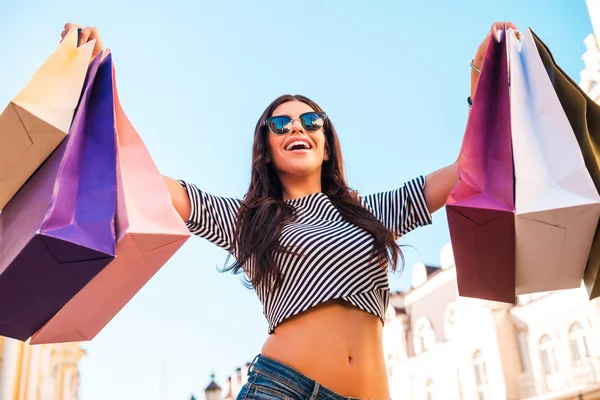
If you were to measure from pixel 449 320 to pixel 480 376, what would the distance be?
7.19 ft

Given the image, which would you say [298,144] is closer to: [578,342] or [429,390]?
[578,342]

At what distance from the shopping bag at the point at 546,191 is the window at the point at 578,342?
1652 centimetres

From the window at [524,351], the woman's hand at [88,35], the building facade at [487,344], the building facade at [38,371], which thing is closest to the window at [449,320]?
the building facade at [487,344]

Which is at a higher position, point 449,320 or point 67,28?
point 449,320

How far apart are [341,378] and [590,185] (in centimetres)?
104

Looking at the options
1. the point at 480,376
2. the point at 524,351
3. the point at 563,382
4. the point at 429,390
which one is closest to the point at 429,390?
the point at 429,390

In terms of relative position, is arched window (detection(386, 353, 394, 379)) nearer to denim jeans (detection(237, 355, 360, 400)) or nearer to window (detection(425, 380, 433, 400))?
window (detection(425, 380, 433, 400))

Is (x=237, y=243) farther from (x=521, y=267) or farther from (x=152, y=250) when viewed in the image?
(x=521, y=267)

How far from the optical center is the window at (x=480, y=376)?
1978 cm

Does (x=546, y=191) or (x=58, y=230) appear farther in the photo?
(x=546, y=191)

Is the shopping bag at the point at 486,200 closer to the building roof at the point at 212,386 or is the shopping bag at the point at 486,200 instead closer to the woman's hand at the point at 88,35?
the woman's hand at the point at 88,35

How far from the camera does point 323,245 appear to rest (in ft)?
8.05

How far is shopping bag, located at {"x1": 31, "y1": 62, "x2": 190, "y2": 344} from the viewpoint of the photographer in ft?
6.34

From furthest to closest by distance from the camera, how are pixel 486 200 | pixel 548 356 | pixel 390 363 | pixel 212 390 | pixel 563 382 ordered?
1. pixel 390 363
2. pixel 548 356
3. pixel 563 382
4. pixel 212 390
5. pixel 486 200
